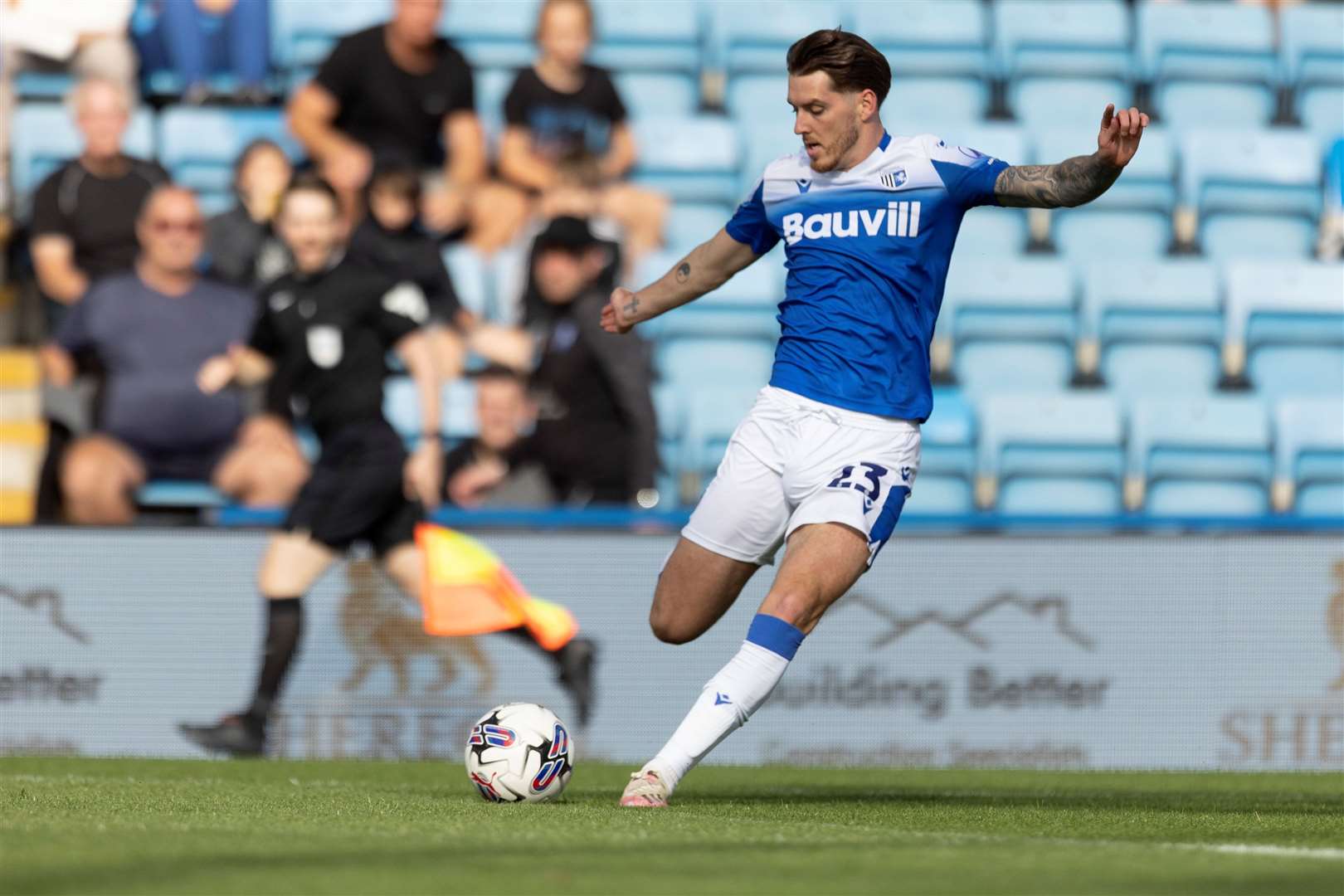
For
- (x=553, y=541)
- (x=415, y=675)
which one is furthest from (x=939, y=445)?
(x=415, y=675)

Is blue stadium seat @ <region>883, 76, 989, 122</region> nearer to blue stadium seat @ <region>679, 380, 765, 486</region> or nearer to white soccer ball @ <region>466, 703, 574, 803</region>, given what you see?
blue stadium seat @ <region>679, 380, 765, 486</region>

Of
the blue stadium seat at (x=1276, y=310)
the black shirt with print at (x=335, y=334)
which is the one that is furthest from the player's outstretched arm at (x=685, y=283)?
the blue stadium seat at (x=1276, y=310)

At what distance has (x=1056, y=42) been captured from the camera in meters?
12.8

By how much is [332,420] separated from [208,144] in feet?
10.2

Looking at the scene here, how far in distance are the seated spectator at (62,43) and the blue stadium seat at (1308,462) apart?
6728mm

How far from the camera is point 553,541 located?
358 inches

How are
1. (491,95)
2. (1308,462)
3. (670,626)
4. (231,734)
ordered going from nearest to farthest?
(670,626) → (231,734) → (1308,462) → (491,95)

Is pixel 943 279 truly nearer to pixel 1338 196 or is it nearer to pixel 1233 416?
pixel 1233 416

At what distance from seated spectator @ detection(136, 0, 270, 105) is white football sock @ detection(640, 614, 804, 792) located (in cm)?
769

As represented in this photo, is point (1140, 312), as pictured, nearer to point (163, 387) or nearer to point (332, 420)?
point (332, 420)

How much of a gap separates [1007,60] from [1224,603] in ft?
16.1

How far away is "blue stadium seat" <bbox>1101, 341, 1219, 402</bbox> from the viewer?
11.4m

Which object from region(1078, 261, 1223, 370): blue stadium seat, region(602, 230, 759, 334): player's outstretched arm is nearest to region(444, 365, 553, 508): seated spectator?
region(1078, 261, 1223, 370): blue stadium seat

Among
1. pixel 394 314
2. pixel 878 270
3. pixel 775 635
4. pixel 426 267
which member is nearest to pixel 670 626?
pixel 775 635
